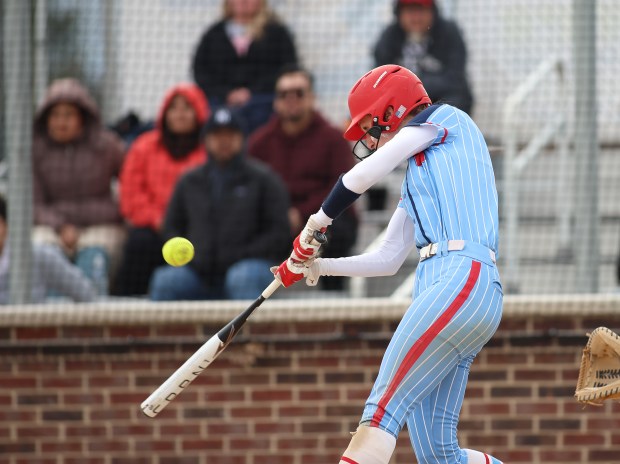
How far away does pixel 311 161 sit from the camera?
7363 millimetres

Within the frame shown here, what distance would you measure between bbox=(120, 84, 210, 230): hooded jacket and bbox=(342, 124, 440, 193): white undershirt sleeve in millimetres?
3117

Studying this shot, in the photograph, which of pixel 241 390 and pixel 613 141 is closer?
pixel 241 390

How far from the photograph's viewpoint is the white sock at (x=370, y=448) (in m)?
4.36

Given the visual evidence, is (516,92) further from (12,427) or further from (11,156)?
(12,427)

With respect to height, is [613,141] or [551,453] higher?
[613,141]

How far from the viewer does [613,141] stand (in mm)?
7598

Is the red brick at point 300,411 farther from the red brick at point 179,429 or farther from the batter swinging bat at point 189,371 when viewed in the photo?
the batter swinging bat at point 189,371

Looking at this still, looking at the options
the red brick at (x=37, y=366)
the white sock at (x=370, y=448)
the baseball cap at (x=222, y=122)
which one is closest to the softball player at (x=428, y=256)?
the white sock at (x=370, y=448)

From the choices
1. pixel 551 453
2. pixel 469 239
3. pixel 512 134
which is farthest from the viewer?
pixel 512 134

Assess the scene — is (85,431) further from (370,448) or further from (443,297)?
(443,297)

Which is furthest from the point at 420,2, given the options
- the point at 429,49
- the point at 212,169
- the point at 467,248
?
the point at 467,248

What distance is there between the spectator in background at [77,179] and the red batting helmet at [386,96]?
9.96ft

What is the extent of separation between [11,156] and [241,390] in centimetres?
179

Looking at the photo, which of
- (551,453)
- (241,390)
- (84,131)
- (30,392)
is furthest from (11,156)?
(551,453)
